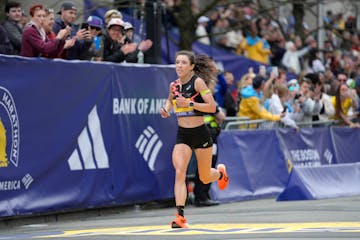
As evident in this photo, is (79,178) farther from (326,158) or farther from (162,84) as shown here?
(326,158)

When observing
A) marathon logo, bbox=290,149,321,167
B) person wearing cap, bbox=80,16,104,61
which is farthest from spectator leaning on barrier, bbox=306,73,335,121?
person wearing cap, bbox=80,16,104,61

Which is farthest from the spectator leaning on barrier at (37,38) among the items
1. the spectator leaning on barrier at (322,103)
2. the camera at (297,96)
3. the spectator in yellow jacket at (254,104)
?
the spectator leaning on barrier at (322,103)

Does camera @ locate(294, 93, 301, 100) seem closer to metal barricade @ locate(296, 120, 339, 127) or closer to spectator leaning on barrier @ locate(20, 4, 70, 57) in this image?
metal barricade @ locate(296, 120, 339, 127)

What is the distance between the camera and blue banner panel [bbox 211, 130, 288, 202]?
18.5 m

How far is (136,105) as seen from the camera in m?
16.6

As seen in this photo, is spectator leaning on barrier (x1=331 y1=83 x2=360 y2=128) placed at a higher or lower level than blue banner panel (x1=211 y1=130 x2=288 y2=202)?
higher

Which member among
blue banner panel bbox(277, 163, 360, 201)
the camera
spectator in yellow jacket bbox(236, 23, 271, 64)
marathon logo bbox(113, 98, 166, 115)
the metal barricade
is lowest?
blue banner panel bbox(277, 163, 360, 201)

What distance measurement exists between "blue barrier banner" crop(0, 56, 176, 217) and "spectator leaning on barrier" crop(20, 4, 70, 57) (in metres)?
0.20

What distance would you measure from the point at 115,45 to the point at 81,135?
2.12m

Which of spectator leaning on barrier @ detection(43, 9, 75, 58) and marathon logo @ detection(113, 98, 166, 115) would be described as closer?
spectator leaning on barrier @ detection(43, 9, 75, 58)

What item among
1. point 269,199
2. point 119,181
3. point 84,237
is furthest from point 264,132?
point 84,237

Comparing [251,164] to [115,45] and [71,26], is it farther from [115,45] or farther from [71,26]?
[71,26]

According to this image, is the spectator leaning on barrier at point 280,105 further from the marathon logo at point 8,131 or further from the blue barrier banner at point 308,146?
the marathon logo at point 8,131

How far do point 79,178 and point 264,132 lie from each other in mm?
5438
